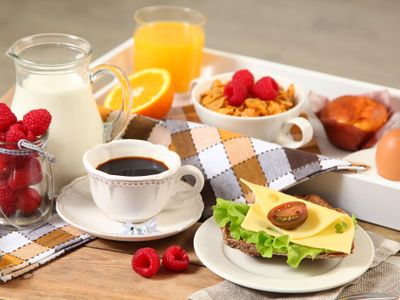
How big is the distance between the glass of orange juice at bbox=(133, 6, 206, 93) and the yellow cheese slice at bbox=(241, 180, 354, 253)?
26.0 inches

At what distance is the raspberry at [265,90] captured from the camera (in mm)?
1649

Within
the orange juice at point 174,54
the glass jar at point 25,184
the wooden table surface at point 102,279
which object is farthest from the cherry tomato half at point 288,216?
the orange juice at point 174,54

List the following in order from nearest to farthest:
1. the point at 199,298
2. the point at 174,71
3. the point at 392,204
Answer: the point at 199,298
the point at 392,204
the point at 174,71

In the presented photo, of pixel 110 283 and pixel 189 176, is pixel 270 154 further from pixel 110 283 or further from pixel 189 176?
pixel 110 283

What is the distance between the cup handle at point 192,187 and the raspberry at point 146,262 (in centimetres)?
15

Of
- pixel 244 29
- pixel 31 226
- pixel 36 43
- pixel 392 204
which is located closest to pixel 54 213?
pixel 31 226

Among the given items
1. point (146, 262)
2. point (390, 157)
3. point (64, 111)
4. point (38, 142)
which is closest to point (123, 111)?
point (64, 111)

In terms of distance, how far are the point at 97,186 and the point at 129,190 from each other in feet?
0.18

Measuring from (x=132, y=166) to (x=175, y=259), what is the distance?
186 mm

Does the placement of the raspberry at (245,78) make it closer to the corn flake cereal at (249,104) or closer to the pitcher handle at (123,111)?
the corn flake cereal at (249,104)

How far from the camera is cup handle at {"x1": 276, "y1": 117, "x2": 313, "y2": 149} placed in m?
1.61

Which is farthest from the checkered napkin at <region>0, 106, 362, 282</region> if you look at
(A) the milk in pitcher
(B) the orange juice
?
(B) the orange juice

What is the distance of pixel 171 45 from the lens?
6.34 feet

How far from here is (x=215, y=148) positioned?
5.07 ft
